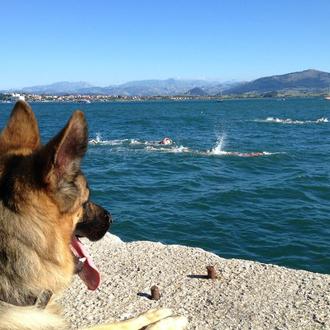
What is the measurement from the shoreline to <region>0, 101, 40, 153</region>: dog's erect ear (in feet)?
10.6

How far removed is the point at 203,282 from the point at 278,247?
5428 mm

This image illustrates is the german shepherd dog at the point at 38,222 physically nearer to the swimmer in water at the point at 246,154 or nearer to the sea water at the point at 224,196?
the sea water at the point at 224,196

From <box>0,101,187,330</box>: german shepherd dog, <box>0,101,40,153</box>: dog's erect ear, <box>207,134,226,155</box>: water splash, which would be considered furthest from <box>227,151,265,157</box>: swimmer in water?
<box>0,101,187,330</box>: german shepherd dog

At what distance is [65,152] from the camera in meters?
2.75

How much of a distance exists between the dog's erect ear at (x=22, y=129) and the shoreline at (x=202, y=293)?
3.22 m

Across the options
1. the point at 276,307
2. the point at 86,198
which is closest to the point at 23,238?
the point at 86,198

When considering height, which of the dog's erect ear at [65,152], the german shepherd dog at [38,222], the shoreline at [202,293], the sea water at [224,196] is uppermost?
the dog's erect ear at [65,152]

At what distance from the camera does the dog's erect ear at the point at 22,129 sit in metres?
3.36

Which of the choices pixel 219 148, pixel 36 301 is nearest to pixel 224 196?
pixel 219 148

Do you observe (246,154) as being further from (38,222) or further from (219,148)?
(38,222)

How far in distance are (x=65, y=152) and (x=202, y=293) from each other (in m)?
4.62

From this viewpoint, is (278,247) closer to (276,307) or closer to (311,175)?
(276,307)

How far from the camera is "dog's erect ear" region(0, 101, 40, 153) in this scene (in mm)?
3355

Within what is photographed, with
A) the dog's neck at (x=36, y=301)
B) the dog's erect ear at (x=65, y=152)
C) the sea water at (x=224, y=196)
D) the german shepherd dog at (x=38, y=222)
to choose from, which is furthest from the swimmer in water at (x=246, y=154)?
the dog's erect ear at (x=65, y=152)
